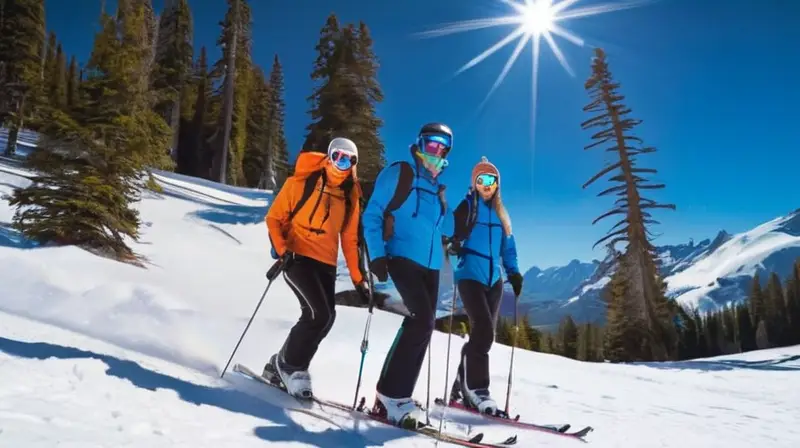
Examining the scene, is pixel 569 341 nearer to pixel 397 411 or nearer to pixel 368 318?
pixel 368 318

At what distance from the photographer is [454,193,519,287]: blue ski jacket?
534 cm

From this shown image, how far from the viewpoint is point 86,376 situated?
3193mm

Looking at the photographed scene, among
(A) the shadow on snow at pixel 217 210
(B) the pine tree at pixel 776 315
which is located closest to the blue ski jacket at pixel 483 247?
(A) the shadow on snow at pixel 217 210

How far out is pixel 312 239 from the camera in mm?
4523

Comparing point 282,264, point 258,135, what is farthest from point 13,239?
point 258,135

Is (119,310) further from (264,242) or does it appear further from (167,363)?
(264,242)

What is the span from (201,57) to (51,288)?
45.3 meters

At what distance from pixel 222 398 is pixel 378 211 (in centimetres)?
193

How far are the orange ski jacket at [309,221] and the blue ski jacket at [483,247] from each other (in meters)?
1.38

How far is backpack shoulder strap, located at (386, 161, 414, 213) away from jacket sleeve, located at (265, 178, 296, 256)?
96 cm

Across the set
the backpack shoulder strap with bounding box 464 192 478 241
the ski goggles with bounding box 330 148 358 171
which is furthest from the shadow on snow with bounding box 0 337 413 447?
the backpack shoulder strap with bounding box 464 192 478 241

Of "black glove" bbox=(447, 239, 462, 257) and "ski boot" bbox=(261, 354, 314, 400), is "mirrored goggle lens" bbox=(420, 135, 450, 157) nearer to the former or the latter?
"black glove" bbox=(447, 239, 462, 257)

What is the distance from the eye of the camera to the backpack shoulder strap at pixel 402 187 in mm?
4293

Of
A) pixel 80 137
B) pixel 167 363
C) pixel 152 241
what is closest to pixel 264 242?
pixel 152 241
